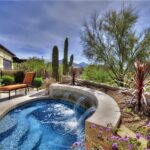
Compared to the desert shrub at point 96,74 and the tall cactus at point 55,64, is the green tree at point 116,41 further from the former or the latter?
the tall cactus at point 55,64

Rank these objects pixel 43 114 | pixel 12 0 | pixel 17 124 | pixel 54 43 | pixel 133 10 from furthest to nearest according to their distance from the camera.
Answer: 1. pixel 54 43
2. pixel 133 10
3. pixel 12 0
4. pixel 43 114
5. pixel 17 124

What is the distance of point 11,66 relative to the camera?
86.7 ft

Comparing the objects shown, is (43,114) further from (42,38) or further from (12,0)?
(42,38)

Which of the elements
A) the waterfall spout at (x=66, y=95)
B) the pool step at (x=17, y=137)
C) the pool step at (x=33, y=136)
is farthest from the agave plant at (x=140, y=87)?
the waterfall spout at (x=66, y=95)

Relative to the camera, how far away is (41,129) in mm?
5594

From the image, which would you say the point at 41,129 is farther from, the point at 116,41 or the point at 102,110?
the point at 116,41

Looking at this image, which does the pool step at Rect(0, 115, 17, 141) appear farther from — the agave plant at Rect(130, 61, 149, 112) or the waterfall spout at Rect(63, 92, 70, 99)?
the agave plant at Rect(130, 61, 149, 112)

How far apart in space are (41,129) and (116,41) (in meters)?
9.71

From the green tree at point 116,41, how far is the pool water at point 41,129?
21.4 ft

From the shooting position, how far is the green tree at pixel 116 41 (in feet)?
42.0

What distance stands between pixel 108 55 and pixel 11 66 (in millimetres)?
17529

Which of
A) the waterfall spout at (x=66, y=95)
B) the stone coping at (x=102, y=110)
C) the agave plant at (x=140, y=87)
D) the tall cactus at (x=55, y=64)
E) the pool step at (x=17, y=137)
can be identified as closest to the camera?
the stone coping at (x=102, y=110)

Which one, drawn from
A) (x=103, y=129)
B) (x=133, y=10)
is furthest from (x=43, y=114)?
(x=133, y=10)

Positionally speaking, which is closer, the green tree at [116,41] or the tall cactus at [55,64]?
the green tree at [116,41]
